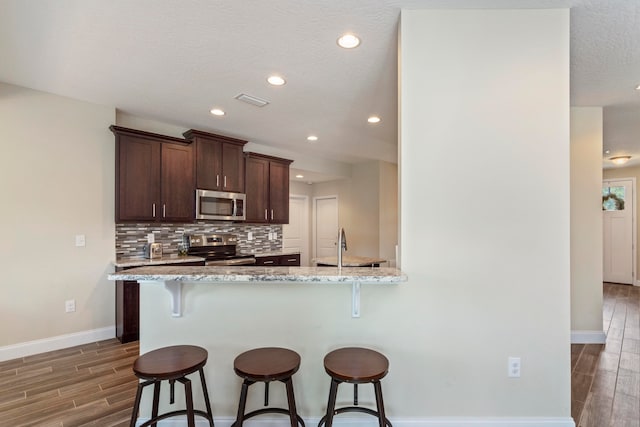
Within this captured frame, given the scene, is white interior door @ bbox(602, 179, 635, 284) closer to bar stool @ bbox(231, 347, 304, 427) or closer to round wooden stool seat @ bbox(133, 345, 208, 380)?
bar stool @ bbox(231, 347, 304, 427)

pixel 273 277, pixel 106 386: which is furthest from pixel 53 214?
pixel 273 277

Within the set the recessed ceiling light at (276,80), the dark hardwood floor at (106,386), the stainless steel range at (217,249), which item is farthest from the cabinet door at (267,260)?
the recessed ceiling light at (276,80)

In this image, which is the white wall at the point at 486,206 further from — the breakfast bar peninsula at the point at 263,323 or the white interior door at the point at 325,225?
the white interior door at the point at 325,225

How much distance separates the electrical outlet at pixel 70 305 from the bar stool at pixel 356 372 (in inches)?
122

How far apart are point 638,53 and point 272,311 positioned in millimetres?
3279

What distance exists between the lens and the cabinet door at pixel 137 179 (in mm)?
3623

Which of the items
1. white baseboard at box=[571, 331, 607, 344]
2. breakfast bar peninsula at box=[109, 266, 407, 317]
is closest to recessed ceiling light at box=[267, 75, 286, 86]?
breakfast bar peninsula at box=[109, 266, 407, 317]

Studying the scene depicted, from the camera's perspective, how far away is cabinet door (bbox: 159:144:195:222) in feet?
13.0

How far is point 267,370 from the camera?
155 centimetres

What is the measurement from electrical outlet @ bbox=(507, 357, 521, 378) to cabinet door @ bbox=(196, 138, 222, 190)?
Result: 385 cm

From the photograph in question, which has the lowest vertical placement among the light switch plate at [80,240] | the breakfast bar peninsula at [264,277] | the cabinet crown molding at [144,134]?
the breakfast bar peninsula at [264,277]

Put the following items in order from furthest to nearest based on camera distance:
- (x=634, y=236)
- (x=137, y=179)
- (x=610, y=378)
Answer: (x=634, y=236) < (x=137, y=179) < (x=610, y=378)

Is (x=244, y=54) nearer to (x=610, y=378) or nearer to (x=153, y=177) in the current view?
(x=153, y=177)

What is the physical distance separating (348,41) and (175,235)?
3.39m
